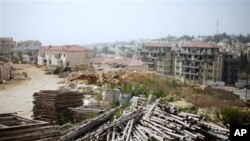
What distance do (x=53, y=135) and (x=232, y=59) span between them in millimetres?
46568

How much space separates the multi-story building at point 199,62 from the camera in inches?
1981

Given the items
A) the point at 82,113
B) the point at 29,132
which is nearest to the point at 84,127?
the point at 29,132

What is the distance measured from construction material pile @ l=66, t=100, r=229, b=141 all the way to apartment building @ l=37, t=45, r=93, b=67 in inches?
1206

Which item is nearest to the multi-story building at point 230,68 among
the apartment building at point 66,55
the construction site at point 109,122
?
the apartment building at point 66,55

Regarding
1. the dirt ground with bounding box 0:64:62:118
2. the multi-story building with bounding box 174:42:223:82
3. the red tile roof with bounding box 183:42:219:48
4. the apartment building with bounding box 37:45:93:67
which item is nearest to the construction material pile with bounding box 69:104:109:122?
the dirt ground with bounding box 0:64:62:118

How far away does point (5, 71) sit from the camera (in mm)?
25578

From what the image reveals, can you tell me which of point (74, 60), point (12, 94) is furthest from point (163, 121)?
point (74, 60)

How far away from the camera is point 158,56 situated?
59719 millimetres

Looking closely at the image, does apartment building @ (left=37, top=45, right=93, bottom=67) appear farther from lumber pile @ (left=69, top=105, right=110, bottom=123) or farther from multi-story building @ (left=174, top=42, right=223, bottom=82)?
lumber pile @ (left=69, top=105, right=110, bottom=123)

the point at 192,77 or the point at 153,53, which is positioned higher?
the point at 153,53

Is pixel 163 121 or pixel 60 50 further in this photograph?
pixel 60 50

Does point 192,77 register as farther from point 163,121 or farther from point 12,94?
point 163,121

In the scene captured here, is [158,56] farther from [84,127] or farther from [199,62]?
[84,127]

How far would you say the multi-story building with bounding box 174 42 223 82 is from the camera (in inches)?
1981
